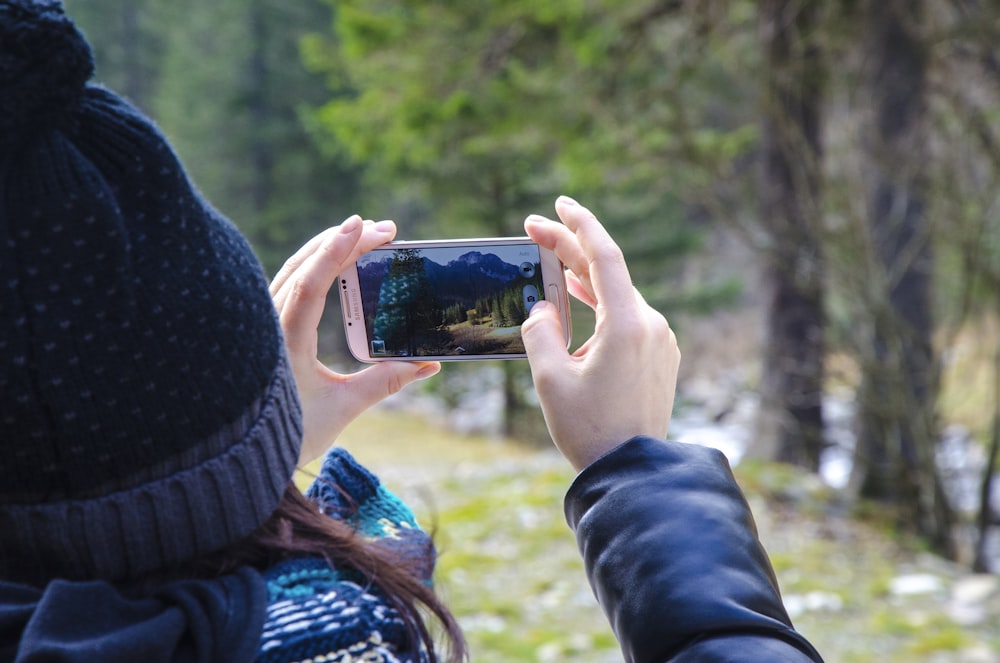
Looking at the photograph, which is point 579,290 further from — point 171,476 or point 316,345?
point 171,476

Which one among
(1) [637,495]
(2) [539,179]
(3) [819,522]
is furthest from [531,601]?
(2) [539,179]

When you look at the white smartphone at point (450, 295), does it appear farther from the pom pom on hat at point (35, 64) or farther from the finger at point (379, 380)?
the pom pom on hat at point (35, 64)

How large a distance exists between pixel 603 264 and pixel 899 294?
5.95 m

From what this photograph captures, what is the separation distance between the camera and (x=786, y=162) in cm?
747

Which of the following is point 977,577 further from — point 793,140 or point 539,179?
point 539,179

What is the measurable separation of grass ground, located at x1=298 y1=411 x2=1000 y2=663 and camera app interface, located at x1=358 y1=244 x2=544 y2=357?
6.00ft

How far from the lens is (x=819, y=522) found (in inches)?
232

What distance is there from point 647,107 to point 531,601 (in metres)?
4.23

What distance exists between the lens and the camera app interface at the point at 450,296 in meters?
1.49

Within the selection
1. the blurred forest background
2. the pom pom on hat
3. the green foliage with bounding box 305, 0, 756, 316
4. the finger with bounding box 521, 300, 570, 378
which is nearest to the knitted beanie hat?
the pom pom on hat

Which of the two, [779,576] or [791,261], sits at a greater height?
[791,261]

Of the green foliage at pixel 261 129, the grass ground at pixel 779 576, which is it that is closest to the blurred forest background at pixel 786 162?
the grass ground at pixel 779 576

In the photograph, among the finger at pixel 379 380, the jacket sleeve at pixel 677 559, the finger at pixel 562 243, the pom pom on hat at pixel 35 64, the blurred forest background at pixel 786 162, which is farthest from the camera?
the blurred forest background at pixel 786 162

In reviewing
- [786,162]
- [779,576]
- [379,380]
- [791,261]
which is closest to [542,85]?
[786,162]
